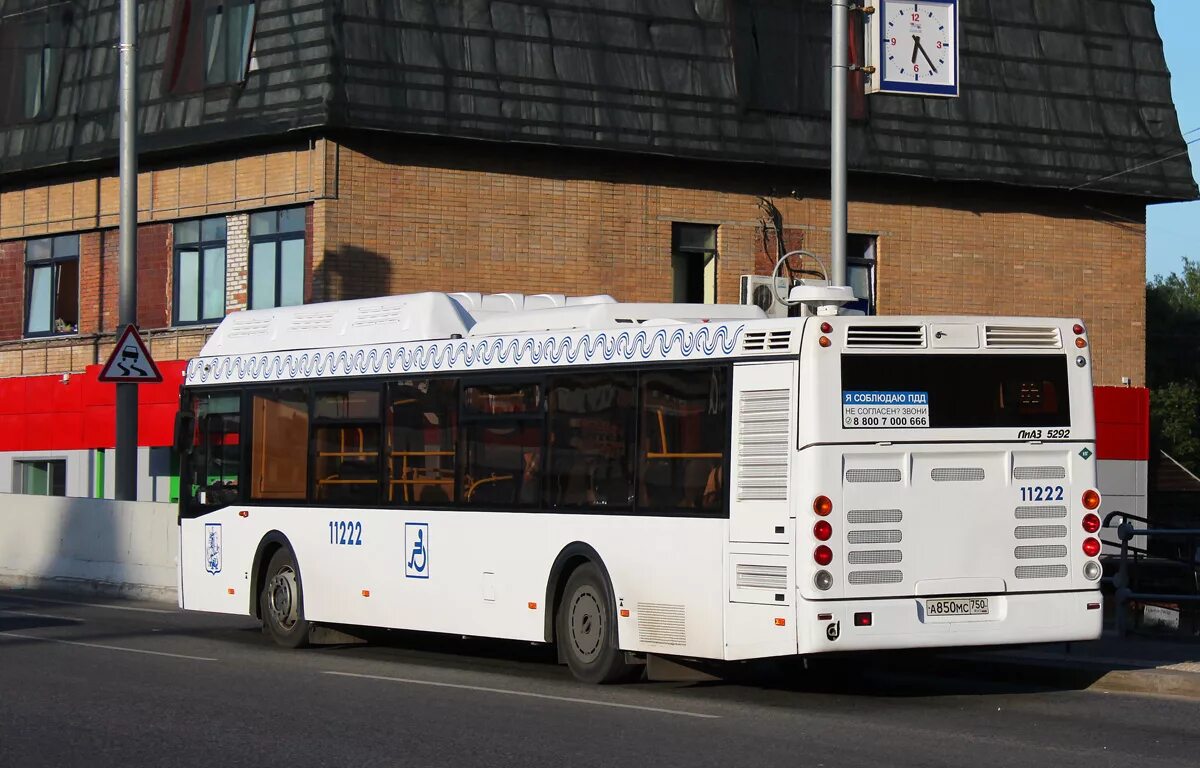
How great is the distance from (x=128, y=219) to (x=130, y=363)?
196 cm

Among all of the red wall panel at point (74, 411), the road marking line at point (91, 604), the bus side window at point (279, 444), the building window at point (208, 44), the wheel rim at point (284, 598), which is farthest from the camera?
the red wall panel at point (74, 411)

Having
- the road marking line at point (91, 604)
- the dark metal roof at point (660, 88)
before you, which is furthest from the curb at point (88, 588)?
the dark metal roof at point (660, 88)

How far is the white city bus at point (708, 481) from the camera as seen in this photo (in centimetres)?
1224

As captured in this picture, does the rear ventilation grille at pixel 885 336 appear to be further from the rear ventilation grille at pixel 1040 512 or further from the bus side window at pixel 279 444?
the bus side window at pixel 279 444

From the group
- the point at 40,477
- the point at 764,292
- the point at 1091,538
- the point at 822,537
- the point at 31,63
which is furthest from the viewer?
the point at 40,477

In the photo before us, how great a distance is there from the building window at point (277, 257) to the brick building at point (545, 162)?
0.17 feet

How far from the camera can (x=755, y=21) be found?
30156 mm

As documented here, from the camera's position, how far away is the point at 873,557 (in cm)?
1225

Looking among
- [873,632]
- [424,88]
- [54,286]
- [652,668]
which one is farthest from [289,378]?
[54,286]

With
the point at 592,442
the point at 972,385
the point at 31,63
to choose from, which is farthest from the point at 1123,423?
the point at 972,385

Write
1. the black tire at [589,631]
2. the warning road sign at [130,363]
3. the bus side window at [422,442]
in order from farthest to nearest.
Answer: the warning road sign at [130,363]
the bus side window at [422,442]
the black tire at [589,631]

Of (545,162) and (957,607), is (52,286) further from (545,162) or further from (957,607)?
(957,607)

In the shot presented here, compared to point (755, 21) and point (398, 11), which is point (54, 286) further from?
point (755, 21)

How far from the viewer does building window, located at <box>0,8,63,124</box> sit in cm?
3234
